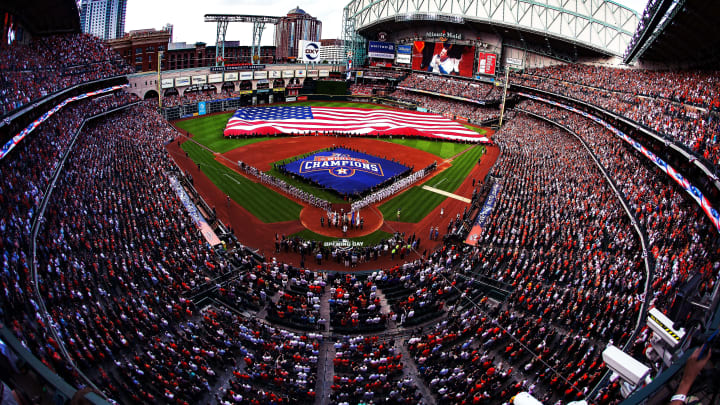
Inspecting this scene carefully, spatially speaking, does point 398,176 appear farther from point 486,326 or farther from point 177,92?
point 177,92

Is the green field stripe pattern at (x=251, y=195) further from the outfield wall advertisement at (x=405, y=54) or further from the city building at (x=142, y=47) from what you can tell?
the city building at (x=142, y=47)

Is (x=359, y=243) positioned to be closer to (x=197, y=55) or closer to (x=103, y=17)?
(x=197, y=55)

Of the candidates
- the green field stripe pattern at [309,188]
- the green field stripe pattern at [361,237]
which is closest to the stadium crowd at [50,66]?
the green field stripe pattern at [361,237]

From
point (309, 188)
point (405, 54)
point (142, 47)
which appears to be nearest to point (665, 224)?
point (309, 188)

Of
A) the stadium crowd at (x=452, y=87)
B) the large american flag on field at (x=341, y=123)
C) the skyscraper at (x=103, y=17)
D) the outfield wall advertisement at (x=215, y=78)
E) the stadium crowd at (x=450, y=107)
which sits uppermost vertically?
the skyscraper at (x=103, y=17)

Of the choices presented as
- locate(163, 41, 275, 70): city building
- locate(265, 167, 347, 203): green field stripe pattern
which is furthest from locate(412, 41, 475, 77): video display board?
locate(265, 167, 347, 203): green field stripe pattern
